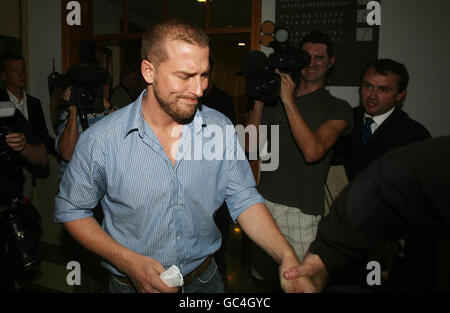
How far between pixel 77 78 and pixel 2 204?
885 millimetres

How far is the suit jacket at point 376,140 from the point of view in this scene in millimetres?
1983

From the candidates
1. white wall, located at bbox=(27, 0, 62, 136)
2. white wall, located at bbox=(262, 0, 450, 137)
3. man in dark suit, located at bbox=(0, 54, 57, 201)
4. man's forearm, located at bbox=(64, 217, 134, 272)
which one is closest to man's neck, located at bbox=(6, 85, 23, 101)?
man in dark suit, located at bbox=(0, 54, 57, 201)

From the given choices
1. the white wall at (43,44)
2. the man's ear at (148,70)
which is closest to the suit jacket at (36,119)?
the white wall at (43,44)

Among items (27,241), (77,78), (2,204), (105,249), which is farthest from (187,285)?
(77,78)

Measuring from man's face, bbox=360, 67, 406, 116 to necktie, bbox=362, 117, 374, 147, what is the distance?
5 centimetres

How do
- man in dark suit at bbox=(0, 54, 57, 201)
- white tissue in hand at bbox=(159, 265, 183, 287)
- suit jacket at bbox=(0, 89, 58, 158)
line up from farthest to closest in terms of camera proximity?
suit jacket at bbox=(0, 89, 58, 158)
man in dark suit at bbox=(0, 54, 57, 201)
white tissue in hand at bbox=(159, 265, 183, 287)

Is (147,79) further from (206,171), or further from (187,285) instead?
(187,285)

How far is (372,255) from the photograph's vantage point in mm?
2051

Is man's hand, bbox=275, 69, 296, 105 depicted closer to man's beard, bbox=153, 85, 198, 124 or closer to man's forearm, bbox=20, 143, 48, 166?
man's beard, bbox=153, 85, 198, 124

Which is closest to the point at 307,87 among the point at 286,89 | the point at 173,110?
the point at 286,89

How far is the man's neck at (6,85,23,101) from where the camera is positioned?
304cm

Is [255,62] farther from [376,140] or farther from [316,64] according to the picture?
[376,140]

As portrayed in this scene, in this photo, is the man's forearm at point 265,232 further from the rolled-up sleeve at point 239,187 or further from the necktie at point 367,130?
the necktie at point 367,130

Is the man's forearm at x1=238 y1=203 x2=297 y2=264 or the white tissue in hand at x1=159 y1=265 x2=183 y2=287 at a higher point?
the man's forearm at x1=238 y1=203 x2=297 y2=264
